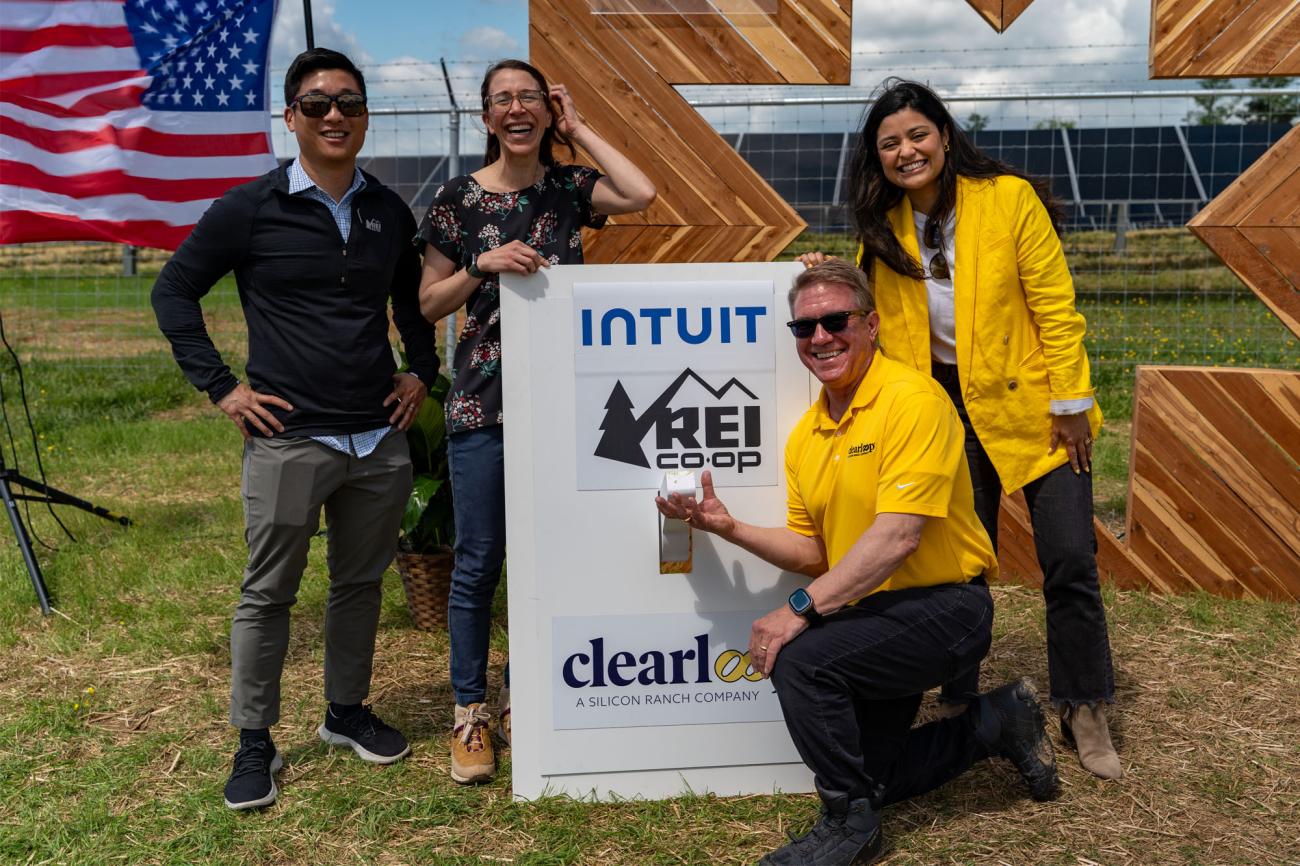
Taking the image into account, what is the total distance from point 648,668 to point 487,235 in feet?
4.34

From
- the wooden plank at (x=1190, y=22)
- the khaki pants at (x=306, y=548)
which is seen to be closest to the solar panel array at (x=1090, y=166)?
the wooden plank at (x=1190, y=22)

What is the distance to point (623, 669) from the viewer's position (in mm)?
3371

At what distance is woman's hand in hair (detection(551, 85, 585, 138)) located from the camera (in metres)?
3.40

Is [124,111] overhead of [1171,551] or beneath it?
overhead

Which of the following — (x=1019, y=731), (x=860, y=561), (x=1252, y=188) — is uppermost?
(x=1252, y=188)

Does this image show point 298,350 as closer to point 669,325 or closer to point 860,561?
point 669,325

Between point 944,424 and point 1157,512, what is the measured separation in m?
2.56

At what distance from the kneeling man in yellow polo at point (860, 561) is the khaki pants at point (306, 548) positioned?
912 millimetres

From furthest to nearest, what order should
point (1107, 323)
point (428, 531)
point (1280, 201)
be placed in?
point (1107, 323)
point (428, 531)
point (1280, 201)

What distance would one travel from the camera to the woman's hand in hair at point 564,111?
3398 mm

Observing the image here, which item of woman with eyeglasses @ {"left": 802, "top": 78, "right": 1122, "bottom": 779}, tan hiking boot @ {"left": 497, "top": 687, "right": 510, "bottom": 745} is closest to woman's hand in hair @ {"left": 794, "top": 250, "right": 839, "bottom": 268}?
woman with eyeglasses @ {"left": 802, "top": 78, "right": 1122, "bottom": 779}

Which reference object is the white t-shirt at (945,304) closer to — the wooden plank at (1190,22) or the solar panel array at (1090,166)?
the wooden plank at (1190,22)

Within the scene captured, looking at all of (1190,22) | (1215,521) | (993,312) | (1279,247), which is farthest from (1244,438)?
(993,312)

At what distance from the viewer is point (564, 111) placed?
135 inches
